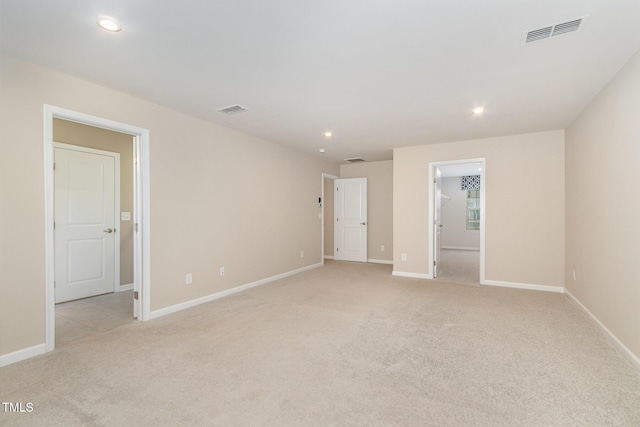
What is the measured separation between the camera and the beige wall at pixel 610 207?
2428 mm

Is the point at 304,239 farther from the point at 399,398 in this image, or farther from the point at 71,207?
the point at 399,398

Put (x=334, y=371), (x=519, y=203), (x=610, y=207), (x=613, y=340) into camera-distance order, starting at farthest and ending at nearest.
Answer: (x=519, y=203)
(x=610, y=207)
(x=613, y=340)
(x=334, y=371)

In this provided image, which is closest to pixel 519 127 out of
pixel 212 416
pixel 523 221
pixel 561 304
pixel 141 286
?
pixel 523 221

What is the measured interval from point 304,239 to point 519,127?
4.13 meters

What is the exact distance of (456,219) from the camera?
10562mm

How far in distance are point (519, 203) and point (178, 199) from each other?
5085 millimetres

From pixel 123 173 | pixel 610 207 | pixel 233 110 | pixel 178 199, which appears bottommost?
pixel 610 207

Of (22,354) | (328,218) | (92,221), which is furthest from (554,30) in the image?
(328,218)

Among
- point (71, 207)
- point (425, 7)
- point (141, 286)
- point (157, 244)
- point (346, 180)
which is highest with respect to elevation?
point (425, 7)

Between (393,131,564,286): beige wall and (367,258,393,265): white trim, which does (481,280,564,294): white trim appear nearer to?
(393,131,564,286): beige wall

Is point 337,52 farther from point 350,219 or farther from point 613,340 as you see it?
point 350,219

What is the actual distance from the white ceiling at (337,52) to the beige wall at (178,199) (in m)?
0.24

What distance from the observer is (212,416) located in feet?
5.91

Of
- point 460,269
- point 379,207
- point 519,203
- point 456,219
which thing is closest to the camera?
point 519,203
